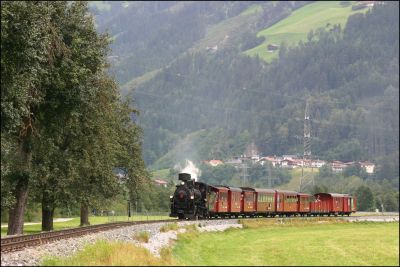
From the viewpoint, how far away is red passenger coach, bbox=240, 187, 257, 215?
8006 centimetres

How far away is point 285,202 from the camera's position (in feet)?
298

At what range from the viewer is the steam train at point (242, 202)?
228ft

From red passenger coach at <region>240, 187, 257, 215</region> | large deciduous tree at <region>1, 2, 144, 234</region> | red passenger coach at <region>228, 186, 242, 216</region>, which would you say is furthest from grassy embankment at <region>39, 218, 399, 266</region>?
red passenger coach at <region>240, 187, 257, 215</region>

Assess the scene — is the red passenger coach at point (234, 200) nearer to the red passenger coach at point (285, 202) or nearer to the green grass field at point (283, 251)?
the red passenger coach at point (285, 202)

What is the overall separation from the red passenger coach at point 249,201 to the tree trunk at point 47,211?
2793 cm

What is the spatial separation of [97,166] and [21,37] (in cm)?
2413

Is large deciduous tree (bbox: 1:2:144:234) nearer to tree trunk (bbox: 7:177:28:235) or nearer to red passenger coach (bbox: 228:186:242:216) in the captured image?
tree trunk (bbox: 7:177:28:235)

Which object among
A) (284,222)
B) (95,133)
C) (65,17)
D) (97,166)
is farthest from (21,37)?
(284,222)

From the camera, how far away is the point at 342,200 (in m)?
109

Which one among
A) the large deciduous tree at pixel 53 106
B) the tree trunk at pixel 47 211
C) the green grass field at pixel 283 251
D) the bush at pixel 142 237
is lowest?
the green grass field at pixel 283 251

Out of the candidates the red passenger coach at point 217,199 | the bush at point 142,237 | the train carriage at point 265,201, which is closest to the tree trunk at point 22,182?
the bush at point 142,237

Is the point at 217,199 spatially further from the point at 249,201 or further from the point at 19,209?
the point at 19,209

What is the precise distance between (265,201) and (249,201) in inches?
157

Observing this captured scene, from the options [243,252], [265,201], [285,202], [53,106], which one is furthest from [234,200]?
[243,252]
